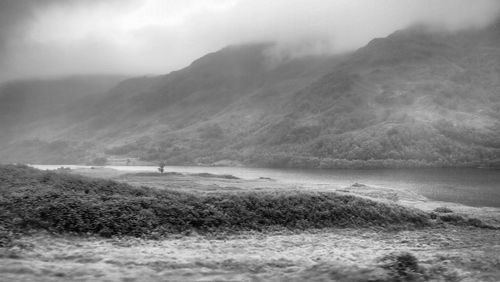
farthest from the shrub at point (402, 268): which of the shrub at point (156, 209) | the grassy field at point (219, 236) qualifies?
the shrub at point (156, 209)

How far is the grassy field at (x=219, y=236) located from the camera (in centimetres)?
1969

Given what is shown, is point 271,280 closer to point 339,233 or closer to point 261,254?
point 261,254

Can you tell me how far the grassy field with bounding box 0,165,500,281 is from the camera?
19.7 metres

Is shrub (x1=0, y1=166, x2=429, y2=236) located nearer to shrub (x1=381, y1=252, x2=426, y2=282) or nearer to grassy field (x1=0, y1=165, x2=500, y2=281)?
grassy field (x1=0, y1=165, x2=500, y2=281)

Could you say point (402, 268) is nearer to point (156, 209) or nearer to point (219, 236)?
point (219, 236)

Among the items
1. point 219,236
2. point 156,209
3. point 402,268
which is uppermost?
point 156,209

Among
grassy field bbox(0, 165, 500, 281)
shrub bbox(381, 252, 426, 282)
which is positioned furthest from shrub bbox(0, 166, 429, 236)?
shrub bbox(381, 252, 426, 282)

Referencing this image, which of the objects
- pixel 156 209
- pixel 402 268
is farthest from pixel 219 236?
pixel 402 268

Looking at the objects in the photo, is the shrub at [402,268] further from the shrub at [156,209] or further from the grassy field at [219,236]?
the shrub at [156,209]

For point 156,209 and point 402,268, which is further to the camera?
point 156,209

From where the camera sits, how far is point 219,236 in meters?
28.0

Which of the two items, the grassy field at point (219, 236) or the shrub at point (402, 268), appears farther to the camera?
the grassy field at point (219, 236)

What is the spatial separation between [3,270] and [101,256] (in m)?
4.45

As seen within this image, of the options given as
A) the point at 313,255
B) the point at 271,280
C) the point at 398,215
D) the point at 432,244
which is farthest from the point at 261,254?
the point at 398,215
